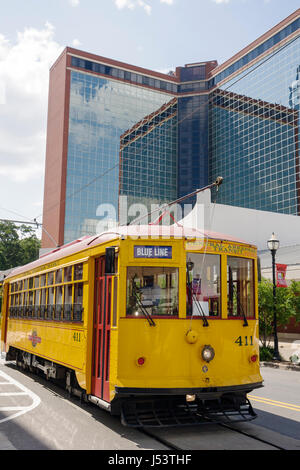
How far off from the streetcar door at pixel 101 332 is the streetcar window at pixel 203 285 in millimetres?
1291

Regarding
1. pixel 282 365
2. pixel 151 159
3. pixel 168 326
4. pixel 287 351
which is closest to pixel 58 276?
pixel 168 326

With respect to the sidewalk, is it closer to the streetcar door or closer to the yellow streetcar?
the yellow streetcar

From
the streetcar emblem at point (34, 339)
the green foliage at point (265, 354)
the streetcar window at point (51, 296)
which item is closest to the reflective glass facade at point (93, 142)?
the green foliage at point (265, 354)

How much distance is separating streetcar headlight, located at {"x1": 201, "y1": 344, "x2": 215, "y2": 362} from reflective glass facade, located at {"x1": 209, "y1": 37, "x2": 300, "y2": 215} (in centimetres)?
6090

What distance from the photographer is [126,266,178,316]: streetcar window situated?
686cm

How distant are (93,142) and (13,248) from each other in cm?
2428

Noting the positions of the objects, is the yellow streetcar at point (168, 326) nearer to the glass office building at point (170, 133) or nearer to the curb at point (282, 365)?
the curb at point (282, 365)

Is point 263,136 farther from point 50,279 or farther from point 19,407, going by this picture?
point 19,407

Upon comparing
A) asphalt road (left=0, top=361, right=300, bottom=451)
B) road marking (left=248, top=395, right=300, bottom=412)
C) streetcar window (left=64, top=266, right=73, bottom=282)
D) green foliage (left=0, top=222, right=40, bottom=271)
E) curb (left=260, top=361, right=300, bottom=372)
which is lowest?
curb (left=260, top=361, right=300, bottom=372)

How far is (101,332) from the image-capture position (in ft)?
24.8

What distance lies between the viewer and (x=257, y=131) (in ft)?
249

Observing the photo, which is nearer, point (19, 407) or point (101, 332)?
point (101, 332)

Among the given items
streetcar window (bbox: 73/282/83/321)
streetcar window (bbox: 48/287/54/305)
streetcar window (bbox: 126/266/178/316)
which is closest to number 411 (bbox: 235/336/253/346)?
A: streetcar window (bbox: 126/266/178/316)
